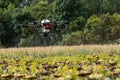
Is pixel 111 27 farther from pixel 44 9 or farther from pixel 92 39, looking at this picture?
pixel 44 9

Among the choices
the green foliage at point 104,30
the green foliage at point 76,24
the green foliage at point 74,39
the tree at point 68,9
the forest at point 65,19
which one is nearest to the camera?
the green foliage at point 74,39

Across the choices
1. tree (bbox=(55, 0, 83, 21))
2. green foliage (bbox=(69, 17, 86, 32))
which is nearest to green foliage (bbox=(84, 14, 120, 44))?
green foliage (bbox=(69, 17, 86, 32))

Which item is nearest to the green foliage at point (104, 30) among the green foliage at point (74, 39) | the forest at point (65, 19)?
the forest at point (65, 19)

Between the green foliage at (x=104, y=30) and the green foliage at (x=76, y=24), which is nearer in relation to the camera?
the green foliage at (x=104, y=30)

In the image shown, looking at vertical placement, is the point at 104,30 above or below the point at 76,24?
above

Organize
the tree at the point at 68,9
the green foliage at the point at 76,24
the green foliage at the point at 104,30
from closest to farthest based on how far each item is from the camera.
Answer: the green foliage at the point at 104,30, the green foliage at the point at 76,24, the tree at the point at 68,9

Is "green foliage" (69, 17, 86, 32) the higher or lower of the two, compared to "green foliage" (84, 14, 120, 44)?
lower

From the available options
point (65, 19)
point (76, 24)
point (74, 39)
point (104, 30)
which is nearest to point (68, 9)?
point (65, 19)

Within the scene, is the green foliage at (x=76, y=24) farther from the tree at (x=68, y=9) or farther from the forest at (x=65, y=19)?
the tree at (x=68, y=9)

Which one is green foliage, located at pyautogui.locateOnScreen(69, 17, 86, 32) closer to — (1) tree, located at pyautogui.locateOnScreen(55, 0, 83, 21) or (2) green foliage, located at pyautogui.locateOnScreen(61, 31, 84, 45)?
(1) tree, located at pyautogui.locateOnScreen(55, 0, 83, 21)

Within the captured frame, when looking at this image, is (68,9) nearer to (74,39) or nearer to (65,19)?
(65,19)
